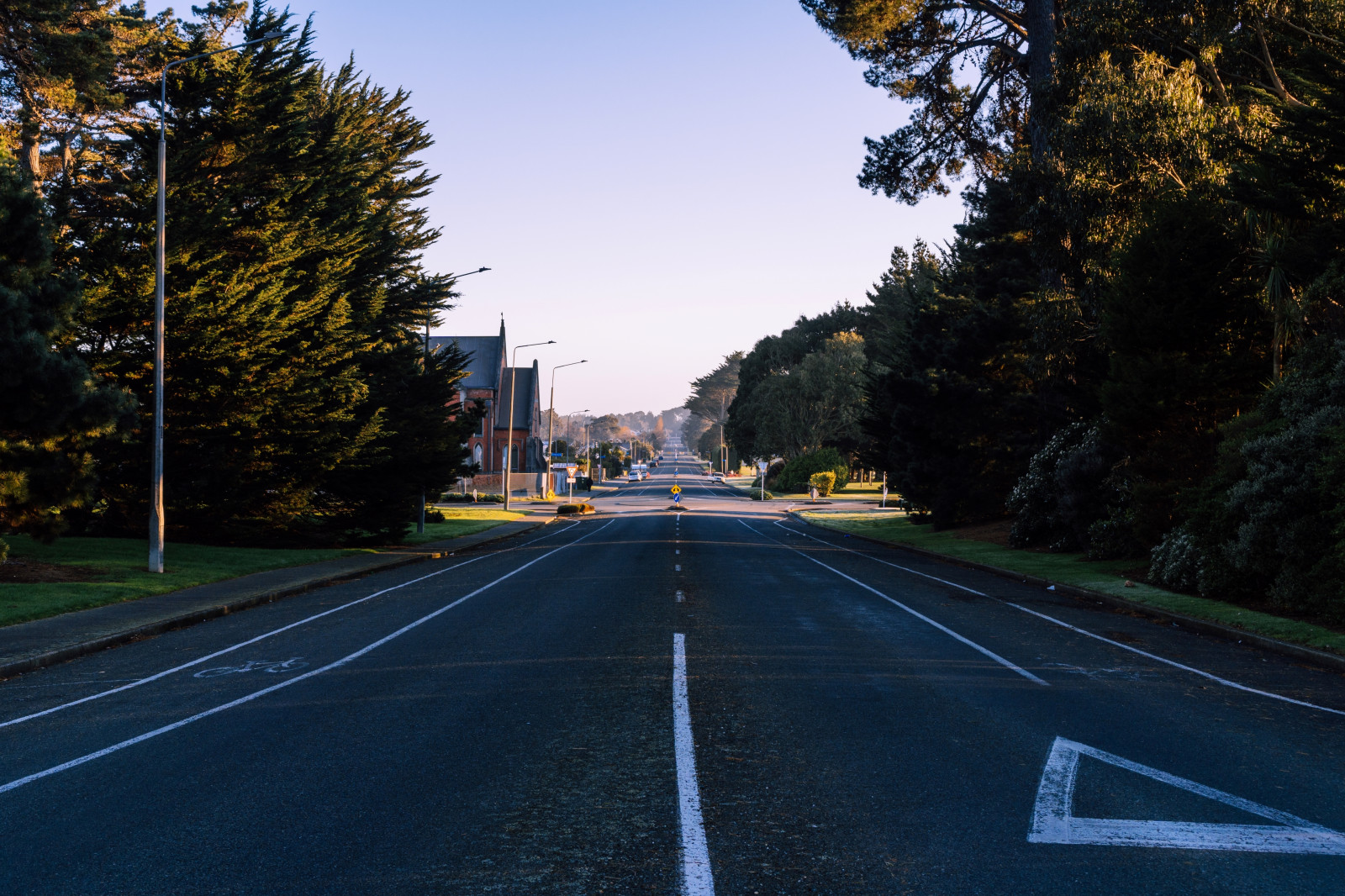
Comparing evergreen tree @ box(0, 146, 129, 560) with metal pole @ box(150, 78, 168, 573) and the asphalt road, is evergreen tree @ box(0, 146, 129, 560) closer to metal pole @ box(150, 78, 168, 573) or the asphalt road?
metal pole @ box(150, 78, 168, 573)

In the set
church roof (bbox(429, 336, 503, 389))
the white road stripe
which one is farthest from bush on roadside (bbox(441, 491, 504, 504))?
the white road stripe

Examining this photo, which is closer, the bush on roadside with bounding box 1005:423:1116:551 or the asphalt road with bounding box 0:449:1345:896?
the asphalt road with bounding box 0:449:1345:896

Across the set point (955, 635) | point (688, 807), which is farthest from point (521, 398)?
point (688, 807)

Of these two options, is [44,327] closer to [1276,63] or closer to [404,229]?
[404,229]

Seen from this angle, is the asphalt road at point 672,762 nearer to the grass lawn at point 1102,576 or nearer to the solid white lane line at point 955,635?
the solid white lane line at point 955,635

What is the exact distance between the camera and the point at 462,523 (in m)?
42.8

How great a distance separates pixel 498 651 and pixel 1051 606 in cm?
989

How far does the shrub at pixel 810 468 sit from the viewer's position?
79.6 metres

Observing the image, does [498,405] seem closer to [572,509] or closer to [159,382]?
[572,509]

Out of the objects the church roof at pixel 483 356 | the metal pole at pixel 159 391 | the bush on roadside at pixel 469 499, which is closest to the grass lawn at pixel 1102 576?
the metal pole at pixel 159 391

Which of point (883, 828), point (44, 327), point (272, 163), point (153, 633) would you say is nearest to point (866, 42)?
point (272, 163)

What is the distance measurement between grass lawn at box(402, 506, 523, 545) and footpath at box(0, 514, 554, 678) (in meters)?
9.70

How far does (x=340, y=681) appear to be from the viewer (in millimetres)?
9492

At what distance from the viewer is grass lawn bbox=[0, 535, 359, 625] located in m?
14.5
